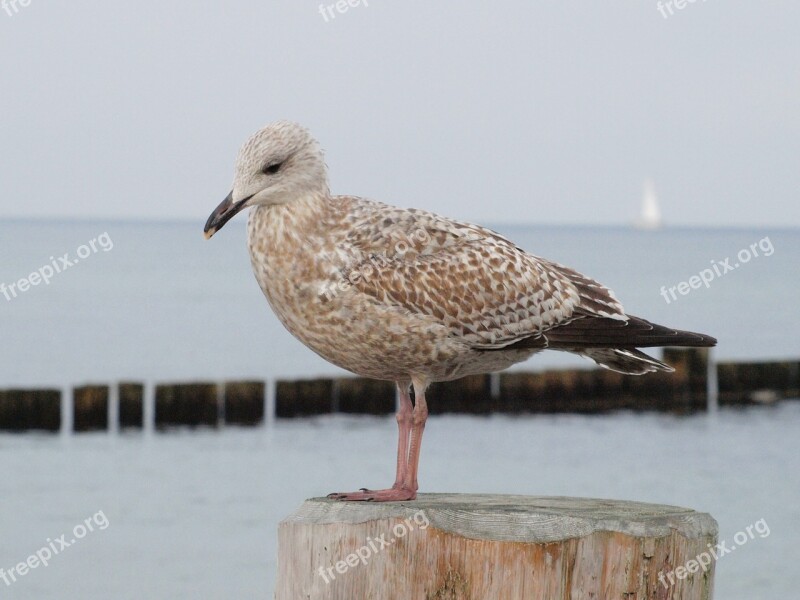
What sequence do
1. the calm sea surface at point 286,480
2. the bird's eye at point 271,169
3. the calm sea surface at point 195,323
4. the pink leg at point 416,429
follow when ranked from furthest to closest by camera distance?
the calm sea surface at point 195,323 → the calm sea surface at point 286,480 → the pink leg at point 416,429 → the bird's eye at point 271,169

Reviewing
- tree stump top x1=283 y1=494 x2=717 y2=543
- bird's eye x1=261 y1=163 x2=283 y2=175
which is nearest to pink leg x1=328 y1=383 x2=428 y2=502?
tree stump top x1=283 y1=494 x2=717 y2=543

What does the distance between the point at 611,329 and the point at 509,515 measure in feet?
5.82

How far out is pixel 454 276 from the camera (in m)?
6.49

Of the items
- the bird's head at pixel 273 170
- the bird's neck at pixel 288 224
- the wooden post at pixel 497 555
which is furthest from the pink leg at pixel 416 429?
the bird's head at pixel 273 170

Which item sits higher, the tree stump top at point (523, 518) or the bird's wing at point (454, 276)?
the bird's wing at point (454, 276)

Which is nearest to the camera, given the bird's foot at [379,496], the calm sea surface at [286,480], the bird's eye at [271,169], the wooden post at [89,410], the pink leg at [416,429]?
the bird's foot at [379,496]

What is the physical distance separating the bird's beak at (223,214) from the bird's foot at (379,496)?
137 cm

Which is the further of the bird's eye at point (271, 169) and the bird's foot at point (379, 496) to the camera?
the bird's eye at point (271, 169)

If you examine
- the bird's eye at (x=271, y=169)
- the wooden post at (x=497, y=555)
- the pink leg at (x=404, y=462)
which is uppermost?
the bird's eye at (x=271, y=169)

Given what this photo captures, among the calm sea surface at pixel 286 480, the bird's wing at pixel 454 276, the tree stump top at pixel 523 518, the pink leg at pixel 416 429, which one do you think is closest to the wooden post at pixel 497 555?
the tree stump top at pixel 523 518

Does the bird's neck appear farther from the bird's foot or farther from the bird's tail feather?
the bird's tail feather

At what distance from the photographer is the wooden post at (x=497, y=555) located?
5164 mm

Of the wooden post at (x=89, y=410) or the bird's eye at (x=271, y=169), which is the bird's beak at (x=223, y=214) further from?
the wooden post at (x=89, y=410)

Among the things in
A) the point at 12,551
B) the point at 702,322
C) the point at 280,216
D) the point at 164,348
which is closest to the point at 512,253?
the point at 280,216
